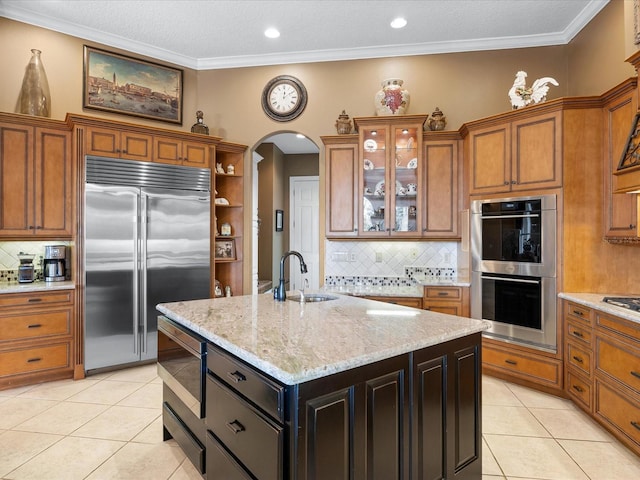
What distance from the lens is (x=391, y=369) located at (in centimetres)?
146

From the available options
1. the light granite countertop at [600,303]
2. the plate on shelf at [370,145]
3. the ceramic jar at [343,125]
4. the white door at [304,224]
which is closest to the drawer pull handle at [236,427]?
the light granite countertop at [600,303]

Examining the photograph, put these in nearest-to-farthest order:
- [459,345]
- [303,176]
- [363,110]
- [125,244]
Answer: [459,345], [125,244], [363,110], [303,176]

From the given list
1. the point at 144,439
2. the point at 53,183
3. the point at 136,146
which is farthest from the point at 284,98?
the point at 144,439

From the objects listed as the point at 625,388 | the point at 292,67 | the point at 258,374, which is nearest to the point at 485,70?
the point at 292,67

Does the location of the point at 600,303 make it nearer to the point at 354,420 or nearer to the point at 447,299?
the point at 447,299

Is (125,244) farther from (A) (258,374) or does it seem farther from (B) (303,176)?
(B) (303,176)

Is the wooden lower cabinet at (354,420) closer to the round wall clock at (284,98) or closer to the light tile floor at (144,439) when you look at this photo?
the light tile floor at (144,439)

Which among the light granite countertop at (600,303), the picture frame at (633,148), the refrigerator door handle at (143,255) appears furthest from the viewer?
the refrigerator door handle at (143,255)

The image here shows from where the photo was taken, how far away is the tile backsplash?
414cm

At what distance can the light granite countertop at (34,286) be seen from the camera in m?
3.15

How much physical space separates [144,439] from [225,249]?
2410mm

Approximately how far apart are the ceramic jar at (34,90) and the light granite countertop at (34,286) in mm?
1636

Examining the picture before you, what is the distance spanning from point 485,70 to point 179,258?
399cm

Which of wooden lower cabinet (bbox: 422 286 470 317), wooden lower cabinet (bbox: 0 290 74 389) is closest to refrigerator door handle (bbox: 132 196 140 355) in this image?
wooden lower cabinet (bbox: 0 290 74 389)
